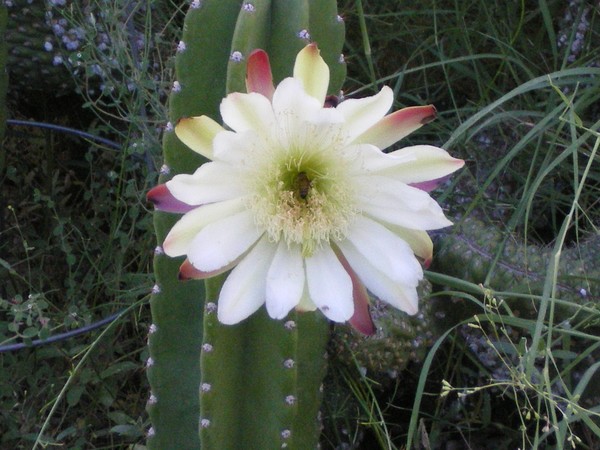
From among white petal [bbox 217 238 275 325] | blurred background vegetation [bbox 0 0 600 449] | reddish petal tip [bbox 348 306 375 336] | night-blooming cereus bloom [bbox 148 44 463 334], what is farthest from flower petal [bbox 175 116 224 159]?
blurred background vegetation [bbox 0 0 600 449]

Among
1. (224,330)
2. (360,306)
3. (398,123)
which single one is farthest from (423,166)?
(224,330)

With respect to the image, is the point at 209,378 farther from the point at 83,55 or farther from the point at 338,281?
the point at 83,55

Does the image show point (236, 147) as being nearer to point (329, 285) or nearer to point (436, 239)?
point (329, 285)

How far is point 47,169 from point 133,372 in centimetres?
53

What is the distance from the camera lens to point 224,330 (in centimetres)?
89

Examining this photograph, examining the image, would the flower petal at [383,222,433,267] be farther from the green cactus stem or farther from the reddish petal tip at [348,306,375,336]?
the green cactus stem

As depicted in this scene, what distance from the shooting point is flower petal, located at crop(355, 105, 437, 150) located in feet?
2.66

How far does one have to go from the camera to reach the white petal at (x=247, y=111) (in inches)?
29.2

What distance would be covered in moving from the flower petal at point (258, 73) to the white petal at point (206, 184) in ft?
0.30

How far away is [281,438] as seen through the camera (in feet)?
3.10

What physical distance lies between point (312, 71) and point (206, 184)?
150 millimetres

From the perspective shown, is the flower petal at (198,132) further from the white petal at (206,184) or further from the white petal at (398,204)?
the white petal at (398,204)

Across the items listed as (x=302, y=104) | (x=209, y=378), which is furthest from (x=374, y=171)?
(x=209, y=378)

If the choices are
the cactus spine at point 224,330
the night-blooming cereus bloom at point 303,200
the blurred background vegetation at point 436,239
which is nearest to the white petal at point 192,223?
the night-blooming cereus bloom at point 303,200
